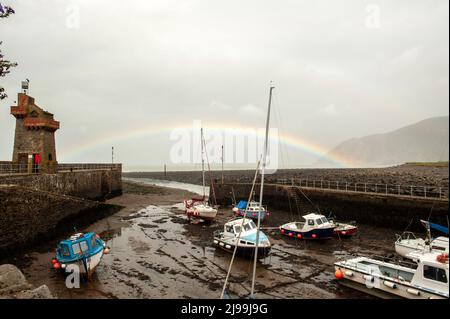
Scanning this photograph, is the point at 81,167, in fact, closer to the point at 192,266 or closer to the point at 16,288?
the point at 192,266

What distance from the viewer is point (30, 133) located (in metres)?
33.6

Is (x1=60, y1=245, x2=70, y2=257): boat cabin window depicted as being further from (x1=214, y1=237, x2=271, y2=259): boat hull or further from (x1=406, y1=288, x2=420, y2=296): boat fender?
(x1=406, y1=288, x2=420, y2=296): boat fender

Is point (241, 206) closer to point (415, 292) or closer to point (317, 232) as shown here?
point (317, 232)

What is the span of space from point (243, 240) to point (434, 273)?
1069 centimetres

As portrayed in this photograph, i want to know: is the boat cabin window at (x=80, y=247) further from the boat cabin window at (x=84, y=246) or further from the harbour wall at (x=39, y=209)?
the harbour wall at (x=39, y=209)

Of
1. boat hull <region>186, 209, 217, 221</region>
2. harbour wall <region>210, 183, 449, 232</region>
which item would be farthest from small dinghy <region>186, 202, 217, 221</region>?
harbour wall <region>210, 183, 449, 232</region>

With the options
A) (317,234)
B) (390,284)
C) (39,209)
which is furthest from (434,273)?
(39,209)

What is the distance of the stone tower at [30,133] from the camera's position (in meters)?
33.2

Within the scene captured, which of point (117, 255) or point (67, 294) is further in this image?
point (117, 255)

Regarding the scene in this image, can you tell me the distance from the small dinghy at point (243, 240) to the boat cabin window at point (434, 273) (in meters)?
8.96

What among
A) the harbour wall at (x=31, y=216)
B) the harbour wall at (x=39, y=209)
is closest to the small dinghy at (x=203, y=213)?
the harbour wall at (x=39, y=209)
